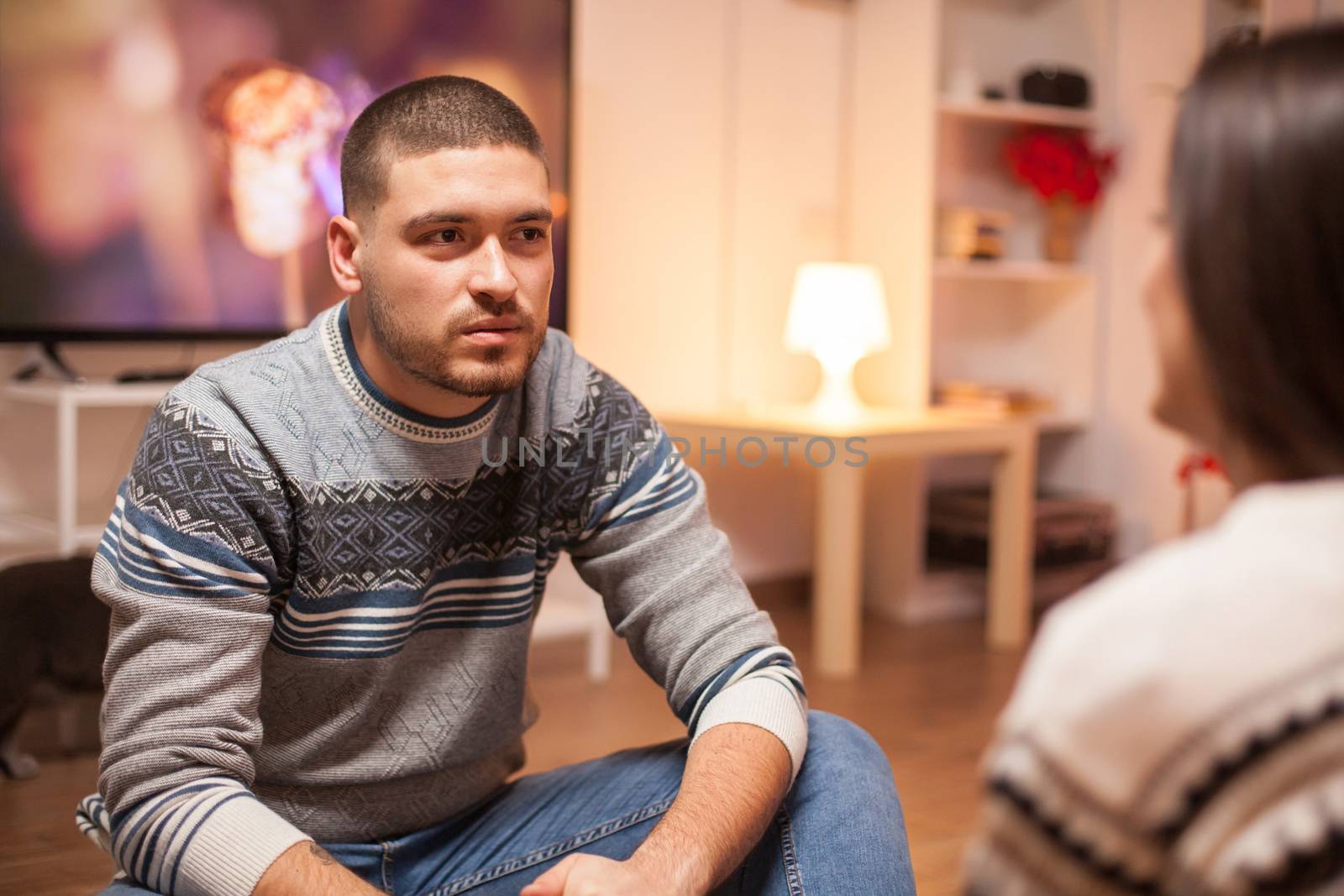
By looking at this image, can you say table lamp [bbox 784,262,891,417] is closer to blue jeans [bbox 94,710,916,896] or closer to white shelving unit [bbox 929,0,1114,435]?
white shelving unit [bbox 929,0,1114,435]

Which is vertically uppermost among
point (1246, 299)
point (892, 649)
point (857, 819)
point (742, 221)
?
point (742, 221)

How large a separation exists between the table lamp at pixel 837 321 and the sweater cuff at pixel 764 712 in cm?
212

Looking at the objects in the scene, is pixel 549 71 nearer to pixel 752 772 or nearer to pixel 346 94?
pixel 346 94

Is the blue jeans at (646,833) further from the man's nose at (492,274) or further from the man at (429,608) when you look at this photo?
the man's nose at (492,274)

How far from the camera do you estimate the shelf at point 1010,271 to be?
356 centimetres

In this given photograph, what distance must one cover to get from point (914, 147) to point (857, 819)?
8.72 ft

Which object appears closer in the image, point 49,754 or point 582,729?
point 49,754

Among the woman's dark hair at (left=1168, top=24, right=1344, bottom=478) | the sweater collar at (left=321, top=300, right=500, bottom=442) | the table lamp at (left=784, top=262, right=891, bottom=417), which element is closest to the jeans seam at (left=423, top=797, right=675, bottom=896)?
the sweater collar at (left=321, top=300, right=500, bottom=442)

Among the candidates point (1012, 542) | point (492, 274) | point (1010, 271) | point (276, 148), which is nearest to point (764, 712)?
point (492, 274)

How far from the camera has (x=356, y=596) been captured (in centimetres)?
121

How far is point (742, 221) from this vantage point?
3691 millimetres

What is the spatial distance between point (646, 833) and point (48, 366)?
1.99 metres

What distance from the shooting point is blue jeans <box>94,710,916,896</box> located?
119 cm

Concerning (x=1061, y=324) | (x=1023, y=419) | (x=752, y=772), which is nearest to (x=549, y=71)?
(x=1023, y=419)
